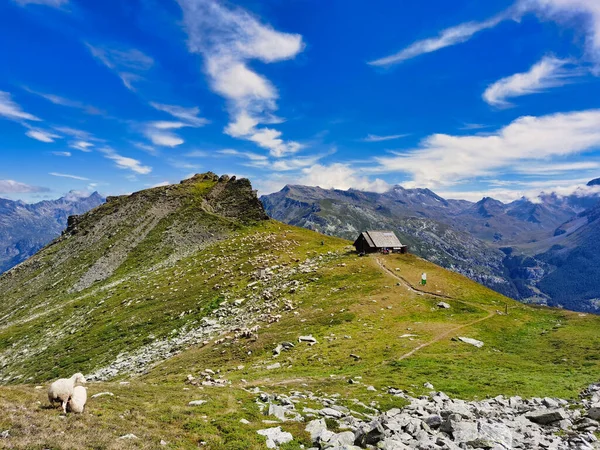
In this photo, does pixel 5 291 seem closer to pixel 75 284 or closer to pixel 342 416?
pixel 75 284

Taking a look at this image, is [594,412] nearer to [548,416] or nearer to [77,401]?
[548,416]

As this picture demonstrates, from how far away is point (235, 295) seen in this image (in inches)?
2630

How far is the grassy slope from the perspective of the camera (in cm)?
1781

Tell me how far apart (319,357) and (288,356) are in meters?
3.75

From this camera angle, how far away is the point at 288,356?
38562 mm

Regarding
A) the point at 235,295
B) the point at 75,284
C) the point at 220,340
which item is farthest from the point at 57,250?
the point at 220,340

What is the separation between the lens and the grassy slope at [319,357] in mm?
17812

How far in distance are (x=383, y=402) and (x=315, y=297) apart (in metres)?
34.8

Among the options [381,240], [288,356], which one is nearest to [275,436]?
[288,356]

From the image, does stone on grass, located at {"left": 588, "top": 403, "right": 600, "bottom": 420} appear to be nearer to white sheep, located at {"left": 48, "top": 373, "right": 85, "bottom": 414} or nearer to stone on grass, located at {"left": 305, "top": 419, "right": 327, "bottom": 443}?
stone on grass, located at {"left": 305, "top": 419, "right": 327, "bottom": 443}

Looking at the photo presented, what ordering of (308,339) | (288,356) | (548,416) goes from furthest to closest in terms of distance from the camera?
(308,339) < (288,356) < (548,416)

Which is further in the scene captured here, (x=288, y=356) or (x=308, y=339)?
(x=308, y=339)

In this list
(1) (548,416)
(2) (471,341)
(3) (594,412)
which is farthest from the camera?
(2) (471,341)

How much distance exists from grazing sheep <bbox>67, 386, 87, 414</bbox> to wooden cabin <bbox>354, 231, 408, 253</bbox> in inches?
2896
